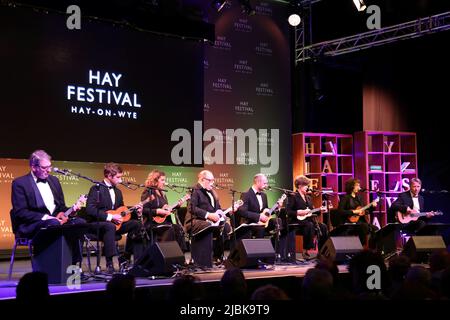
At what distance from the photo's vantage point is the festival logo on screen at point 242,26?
456 inches

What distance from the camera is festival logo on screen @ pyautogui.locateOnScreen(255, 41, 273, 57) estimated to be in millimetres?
11844

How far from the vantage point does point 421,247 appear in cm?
880

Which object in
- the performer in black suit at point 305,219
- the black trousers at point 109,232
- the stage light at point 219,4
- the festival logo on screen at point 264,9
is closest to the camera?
the black trousers at point 109,232

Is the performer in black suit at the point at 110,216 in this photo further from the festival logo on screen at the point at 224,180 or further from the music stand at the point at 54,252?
the festival logo on screen at the point at 224,180

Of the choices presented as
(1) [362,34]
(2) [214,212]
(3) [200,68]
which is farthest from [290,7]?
(2) [214,212]

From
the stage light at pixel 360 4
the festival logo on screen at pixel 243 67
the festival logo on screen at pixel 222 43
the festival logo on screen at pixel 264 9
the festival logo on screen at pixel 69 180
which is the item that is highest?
the festival logo on screen at pixel 264 9

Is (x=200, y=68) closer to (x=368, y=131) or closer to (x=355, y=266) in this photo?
(x=368, y=131)

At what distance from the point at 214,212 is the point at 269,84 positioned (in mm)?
4305

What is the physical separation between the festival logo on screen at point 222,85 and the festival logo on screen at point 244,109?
337 mm

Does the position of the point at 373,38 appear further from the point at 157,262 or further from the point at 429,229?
the point at 157,262

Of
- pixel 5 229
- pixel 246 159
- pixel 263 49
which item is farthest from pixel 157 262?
pixel 263 49

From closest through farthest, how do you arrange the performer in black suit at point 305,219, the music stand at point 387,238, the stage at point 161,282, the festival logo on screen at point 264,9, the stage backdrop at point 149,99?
the stage at point 161,282 → the stage backdrop at point 149,99 → the performer in black suit at point 305,219 → the music stand at point 387,238 → the festival logo on screen at point 264,9

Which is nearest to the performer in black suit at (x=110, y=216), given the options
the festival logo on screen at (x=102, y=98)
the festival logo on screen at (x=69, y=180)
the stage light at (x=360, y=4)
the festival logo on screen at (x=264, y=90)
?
the festival logo on screen at (x=69, y=180)

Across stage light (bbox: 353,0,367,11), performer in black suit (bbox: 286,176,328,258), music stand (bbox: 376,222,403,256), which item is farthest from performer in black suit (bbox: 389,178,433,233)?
stage light (bbox: 353,0,367,11)
